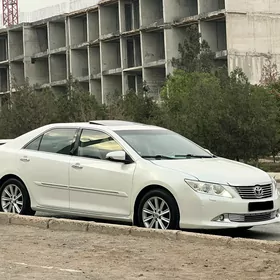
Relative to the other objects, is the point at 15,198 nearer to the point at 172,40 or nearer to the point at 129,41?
the point at 172,40

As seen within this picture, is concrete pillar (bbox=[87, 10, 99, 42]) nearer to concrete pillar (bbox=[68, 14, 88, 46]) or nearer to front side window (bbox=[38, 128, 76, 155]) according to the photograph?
concrete pillar (bbox=[68, 14, 88, 46])

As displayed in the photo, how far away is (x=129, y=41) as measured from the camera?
62.5 meters

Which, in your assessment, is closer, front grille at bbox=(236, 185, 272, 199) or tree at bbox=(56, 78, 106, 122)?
front grille at bbox=(236, 185, 272, 199)

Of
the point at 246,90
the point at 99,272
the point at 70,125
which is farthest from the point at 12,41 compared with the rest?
the point at 99,272

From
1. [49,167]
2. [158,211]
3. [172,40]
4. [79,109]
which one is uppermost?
[172,40]

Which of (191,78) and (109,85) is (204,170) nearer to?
(191,78)

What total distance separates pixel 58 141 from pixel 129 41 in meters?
51.5

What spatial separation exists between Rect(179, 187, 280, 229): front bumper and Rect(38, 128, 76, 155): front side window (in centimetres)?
244

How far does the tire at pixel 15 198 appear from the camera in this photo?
463 inches

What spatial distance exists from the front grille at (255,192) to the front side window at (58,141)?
2908 millimetres

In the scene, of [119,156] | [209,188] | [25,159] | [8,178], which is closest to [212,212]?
[209,188]

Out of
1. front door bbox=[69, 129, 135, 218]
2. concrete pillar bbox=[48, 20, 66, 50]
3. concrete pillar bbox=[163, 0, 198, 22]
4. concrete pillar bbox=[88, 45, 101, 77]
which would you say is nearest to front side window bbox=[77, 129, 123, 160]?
front door bbox=[69, 129, 135, 218]

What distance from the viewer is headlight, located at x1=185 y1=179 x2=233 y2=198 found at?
9.79 meters

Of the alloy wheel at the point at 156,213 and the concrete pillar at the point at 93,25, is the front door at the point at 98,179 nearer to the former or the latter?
the alloy wheel at the point at 156,213
